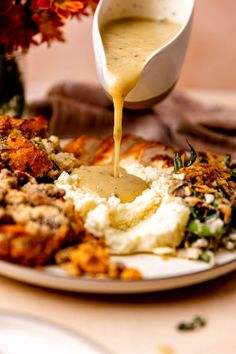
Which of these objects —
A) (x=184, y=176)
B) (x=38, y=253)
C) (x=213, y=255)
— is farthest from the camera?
(x=184, y=176)

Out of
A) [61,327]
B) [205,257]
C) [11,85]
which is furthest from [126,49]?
[61,327]

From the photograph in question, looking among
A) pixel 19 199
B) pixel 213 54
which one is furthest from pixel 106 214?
pixel 213 54

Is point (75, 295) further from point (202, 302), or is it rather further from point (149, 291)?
point (202, 302)

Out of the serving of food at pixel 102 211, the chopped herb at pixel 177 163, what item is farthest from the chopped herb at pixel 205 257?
the chopped herb at pixel 177 163

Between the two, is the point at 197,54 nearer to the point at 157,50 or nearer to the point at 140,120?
the point at 140,120

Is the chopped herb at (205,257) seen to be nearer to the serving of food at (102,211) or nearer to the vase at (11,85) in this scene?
the serving of food at (102,211)

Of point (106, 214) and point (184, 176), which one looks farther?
point (184, 176)
